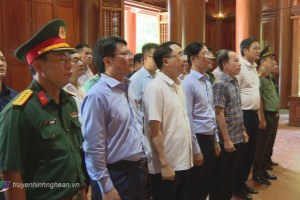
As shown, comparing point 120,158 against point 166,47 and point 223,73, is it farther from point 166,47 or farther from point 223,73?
point 223,73

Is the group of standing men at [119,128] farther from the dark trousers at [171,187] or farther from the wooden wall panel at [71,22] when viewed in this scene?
the wooden wall panel at [71,22]

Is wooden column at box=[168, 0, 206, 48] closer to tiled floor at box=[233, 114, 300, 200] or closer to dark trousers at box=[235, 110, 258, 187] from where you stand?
dark trousers at box=[235, 110, 258, 187]

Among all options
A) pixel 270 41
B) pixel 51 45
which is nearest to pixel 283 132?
pixel 270 41

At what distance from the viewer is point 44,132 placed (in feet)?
4.39

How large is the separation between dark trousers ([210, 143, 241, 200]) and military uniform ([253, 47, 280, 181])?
1.03 metres

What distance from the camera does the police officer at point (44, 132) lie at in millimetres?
1281

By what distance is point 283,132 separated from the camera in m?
6.89

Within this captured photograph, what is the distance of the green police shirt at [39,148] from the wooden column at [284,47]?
935 centimetres

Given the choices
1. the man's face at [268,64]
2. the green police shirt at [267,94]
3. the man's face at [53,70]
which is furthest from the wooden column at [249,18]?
the man's face at [53,70]

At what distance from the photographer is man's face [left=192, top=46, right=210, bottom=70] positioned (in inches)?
111

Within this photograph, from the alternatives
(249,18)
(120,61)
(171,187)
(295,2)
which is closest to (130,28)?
(249,18)

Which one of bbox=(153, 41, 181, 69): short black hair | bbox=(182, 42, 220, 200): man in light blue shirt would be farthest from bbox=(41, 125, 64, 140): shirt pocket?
bbox=(182, 42, 220, 200): man in light blue shirt

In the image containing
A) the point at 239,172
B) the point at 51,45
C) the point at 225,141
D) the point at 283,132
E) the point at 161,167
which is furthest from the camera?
the point at 283,132

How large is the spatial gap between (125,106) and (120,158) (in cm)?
29
